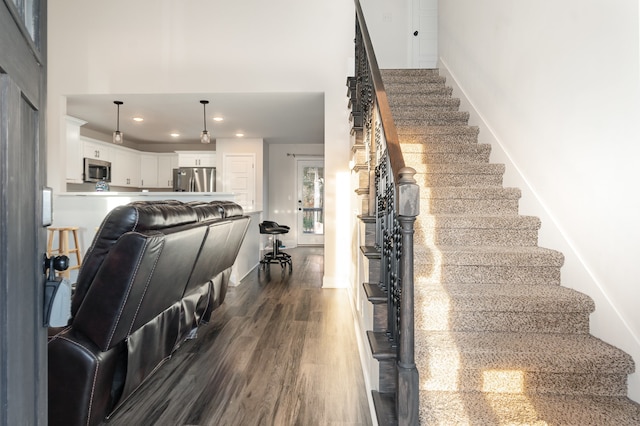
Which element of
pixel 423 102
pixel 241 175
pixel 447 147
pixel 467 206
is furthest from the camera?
pixel 241 175

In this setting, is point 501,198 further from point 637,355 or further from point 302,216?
point 302,216

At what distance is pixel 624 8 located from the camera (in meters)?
1.72

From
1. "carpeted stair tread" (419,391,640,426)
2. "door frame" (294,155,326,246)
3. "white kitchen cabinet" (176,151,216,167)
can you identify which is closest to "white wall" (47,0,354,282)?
"white kitchen cabinet" (176,151,216,167)

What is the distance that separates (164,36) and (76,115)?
2.44m

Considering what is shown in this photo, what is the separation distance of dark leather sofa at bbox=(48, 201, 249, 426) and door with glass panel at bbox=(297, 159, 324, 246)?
673cm

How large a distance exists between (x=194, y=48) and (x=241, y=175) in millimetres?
3534

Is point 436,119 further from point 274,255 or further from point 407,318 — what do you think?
point 274,255

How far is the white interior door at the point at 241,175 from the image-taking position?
7.87m

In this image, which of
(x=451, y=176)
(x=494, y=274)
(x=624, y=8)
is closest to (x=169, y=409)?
(x=494, y=274)

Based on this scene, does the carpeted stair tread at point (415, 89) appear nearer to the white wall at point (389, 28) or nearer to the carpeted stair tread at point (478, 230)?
the white wall at point (389, 28)

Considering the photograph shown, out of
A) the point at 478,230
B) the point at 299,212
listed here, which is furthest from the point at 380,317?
the point at 299,212

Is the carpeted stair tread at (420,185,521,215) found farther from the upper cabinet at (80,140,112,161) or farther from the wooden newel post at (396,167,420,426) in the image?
the upper cabinet at (80,140,112,161)

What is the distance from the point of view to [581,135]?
80.1 inches

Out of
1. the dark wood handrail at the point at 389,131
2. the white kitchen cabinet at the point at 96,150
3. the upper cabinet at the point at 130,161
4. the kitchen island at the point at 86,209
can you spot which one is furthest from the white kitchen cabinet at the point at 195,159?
the dark wood handrail at the point at 389,131
